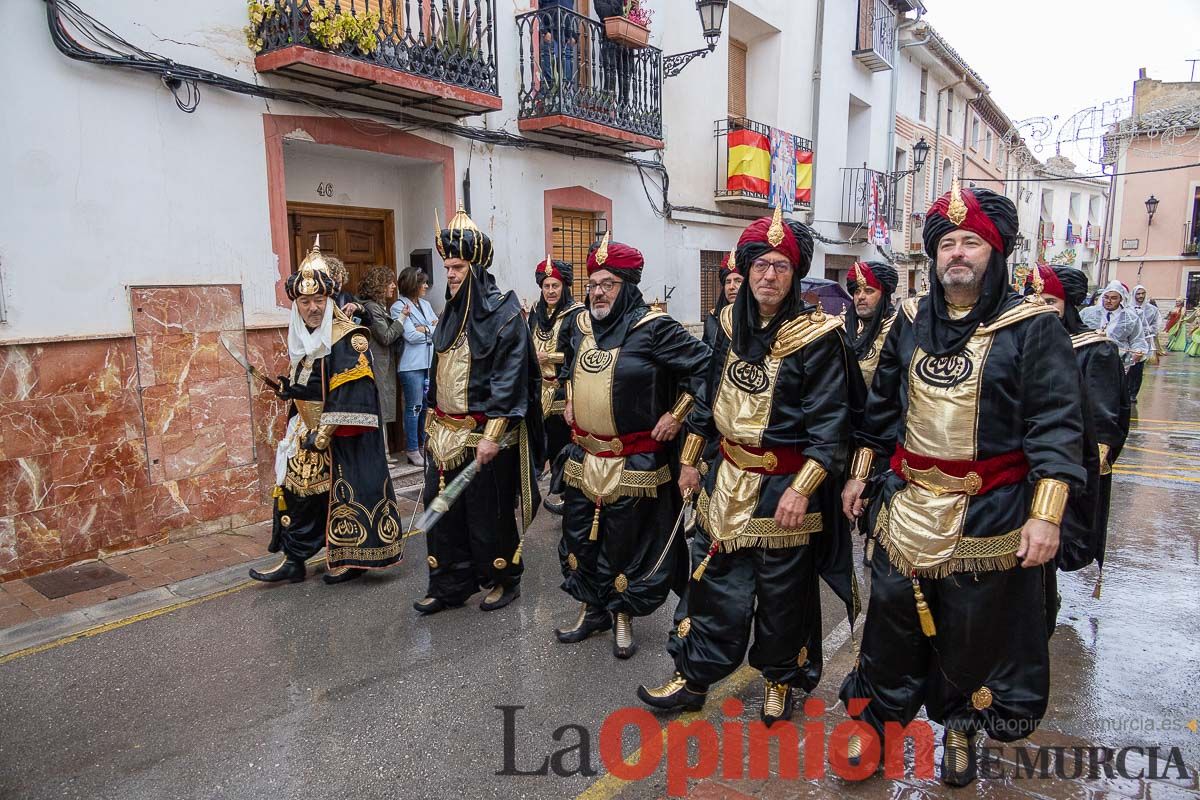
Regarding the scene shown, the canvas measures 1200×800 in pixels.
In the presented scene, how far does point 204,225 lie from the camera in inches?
237

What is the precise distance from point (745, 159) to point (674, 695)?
10.4 m

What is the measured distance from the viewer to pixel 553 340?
6.62 meters

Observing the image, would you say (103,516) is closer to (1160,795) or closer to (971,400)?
(971,400)

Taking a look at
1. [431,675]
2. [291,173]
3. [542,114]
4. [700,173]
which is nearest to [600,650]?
[431,675]

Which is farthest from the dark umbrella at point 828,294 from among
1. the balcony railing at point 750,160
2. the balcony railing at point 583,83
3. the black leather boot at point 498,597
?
the black leather boot at point 498,597

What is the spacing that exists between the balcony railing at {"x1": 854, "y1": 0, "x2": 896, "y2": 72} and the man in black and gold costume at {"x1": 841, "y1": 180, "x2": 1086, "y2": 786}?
15.6 meters

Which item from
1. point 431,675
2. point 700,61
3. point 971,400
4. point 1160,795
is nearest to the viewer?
point 971,400

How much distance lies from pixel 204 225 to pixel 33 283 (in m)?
1.27

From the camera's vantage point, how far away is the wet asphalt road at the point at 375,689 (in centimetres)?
Result: 306

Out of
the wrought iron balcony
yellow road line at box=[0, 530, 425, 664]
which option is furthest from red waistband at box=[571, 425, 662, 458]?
the wrought iron balcony

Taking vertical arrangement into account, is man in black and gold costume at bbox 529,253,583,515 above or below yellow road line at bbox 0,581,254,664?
above

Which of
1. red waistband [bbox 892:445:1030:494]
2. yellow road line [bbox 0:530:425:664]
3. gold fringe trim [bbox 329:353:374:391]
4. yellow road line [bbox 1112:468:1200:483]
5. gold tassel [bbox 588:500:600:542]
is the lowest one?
yellow road line [bbox 1112:468:1200:483]

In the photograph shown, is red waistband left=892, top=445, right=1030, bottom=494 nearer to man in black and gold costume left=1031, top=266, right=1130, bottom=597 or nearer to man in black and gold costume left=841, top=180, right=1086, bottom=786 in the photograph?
man in black and gold costume left=841, top=180, right=1086, bottom=786

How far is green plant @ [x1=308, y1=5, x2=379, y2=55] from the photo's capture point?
6082mm
